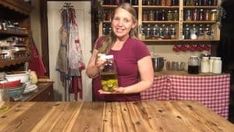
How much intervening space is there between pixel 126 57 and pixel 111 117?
1.86ft

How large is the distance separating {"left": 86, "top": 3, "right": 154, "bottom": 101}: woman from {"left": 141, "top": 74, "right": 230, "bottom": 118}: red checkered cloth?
1.27 m

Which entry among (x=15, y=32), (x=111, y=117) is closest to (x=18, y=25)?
(x=15, y=32)

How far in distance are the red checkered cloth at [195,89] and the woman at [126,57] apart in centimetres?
127

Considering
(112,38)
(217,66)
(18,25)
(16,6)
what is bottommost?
(217,66)

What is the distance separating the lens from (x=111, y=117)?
1.40 m

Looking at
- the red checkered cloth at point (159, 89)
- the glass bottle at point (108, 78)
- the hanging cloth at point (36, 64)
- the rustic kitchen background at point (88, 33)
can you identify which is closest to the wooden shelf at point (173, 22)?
the rustic kitchen background at point (88, 33)

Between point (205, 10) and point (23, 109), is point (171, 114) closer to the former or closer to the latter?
point (23, 109)

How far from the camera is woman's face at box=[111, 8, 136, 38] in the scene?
5.91 feet

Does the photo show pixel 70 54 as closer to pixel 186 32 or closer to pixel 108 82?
pixel 186 32

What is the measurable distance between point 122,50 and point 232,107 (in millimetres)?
2373

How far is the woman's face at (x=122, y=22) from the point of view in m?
1.80

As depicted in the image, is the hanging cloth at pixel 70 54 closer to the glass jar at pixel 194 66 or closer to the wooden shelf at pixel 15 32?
the wooden shelf at pixel 15 32

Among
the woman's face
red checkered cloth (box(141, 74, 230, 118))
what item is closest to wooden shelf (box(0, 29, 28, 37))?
the woman's face

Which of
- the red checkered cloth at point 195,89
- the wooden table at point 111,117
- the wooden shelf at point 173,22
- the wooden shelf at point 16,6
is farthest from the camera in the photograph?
the wooden shelf at point 173,22
